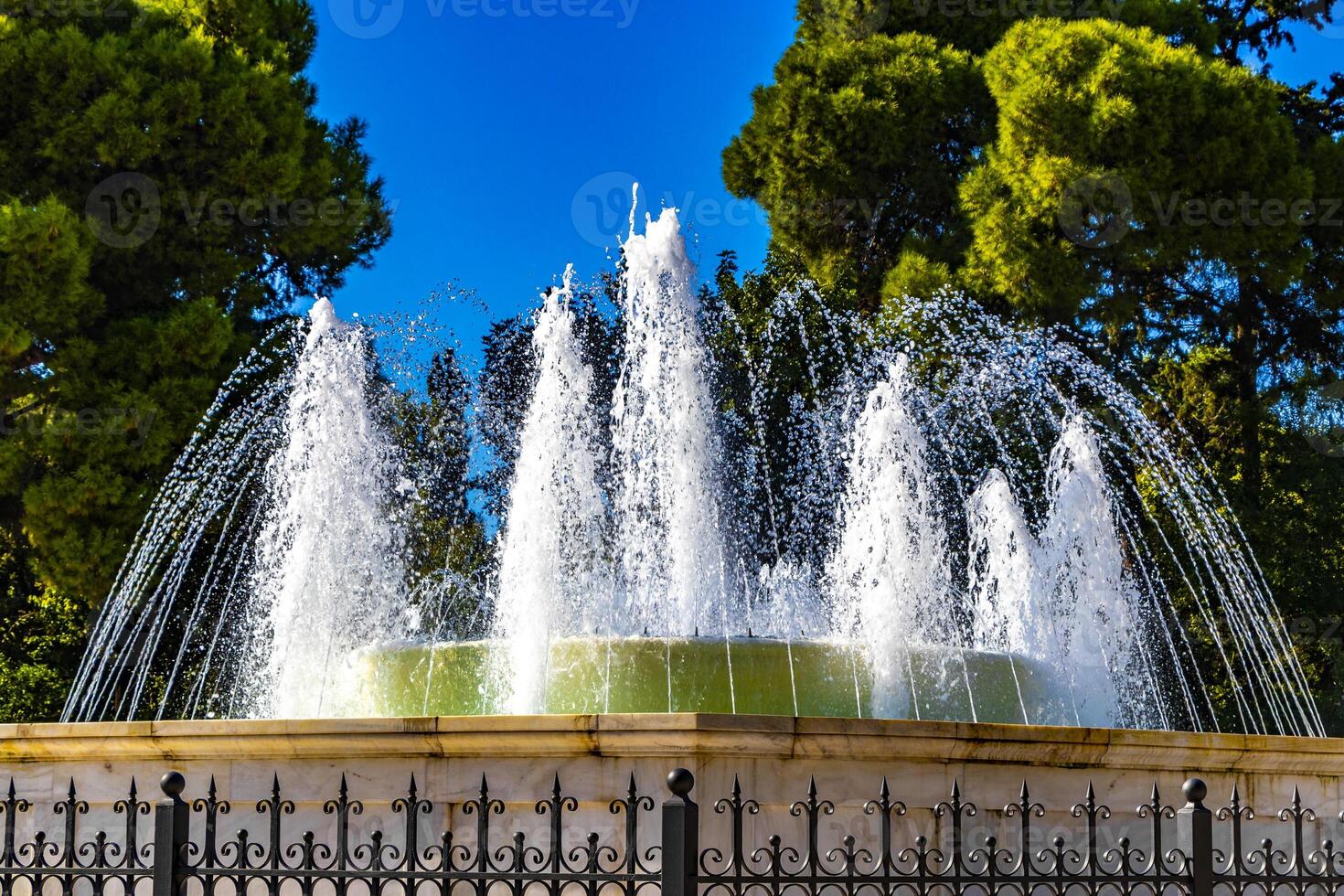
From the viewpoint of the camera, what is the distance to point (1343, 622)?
707 inches

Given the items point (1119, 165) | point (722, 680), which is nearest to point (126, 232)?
point (722, 680)

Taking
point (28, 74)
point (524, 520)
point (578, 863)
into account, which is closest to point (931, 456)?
point (524, 520)

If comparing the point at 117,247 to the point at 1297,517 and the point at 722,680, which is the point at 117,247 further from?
the point at 1297,517

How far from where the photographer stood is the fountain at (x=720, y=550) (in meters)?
8.77

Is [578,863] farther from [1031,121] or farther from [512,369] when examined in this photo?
[512,369]

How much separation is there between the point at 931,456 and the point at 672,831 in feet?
44.6

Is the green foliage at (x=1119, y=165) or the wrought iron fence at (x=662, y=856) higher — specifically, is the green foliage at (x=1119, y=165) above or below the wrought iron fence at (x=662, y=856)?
above

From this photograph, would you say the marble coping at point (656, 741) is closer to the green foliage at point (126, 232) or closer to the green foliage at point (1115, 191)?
the green foliage at point (126, 232)
